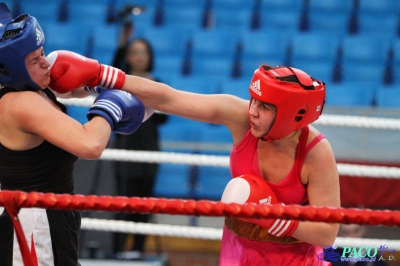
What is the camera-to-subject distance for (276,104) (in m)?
1.72

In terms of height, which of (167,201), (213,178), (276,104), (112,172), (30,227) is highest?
(276,104)

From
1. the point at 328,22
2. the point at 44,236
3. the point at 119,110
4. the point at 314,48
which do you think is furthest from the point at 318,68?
the point at 44,236

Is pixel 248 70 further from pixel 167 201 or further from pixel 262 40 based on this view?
pixel 167 201

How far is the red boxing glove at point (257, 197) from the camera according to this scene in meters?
1.72

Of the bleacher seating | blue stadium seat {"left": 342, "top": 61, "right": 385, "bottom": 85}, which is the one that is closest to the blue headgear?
the bleacher seating

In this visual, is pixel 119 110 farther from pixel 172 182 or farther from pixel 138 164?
pixel 172 182

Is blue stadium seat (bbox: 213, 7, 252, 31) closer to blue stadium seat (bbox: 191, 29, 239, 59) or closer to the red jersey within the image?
blue stadium seat (bbox: 191, 29, 239, 59)

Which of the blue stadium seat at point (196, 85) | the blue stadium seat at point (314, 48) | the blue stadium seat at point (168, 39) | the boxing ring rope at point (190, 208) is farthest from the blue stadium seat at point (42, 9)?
the boxing ring rope at point (190, 208)

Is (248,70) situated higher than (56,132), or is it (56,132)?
(56,132)

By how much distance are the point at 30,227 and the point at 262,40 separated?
4.34 m

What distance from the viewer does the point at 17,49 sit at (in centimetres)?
166

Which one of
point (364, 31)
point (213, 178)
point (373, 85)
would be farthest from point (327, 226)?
point (364, 31)

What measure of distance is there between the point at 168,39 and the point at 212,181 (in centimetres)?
207

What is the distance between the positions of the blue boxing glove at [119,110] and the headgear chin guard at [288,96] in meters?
0.36
